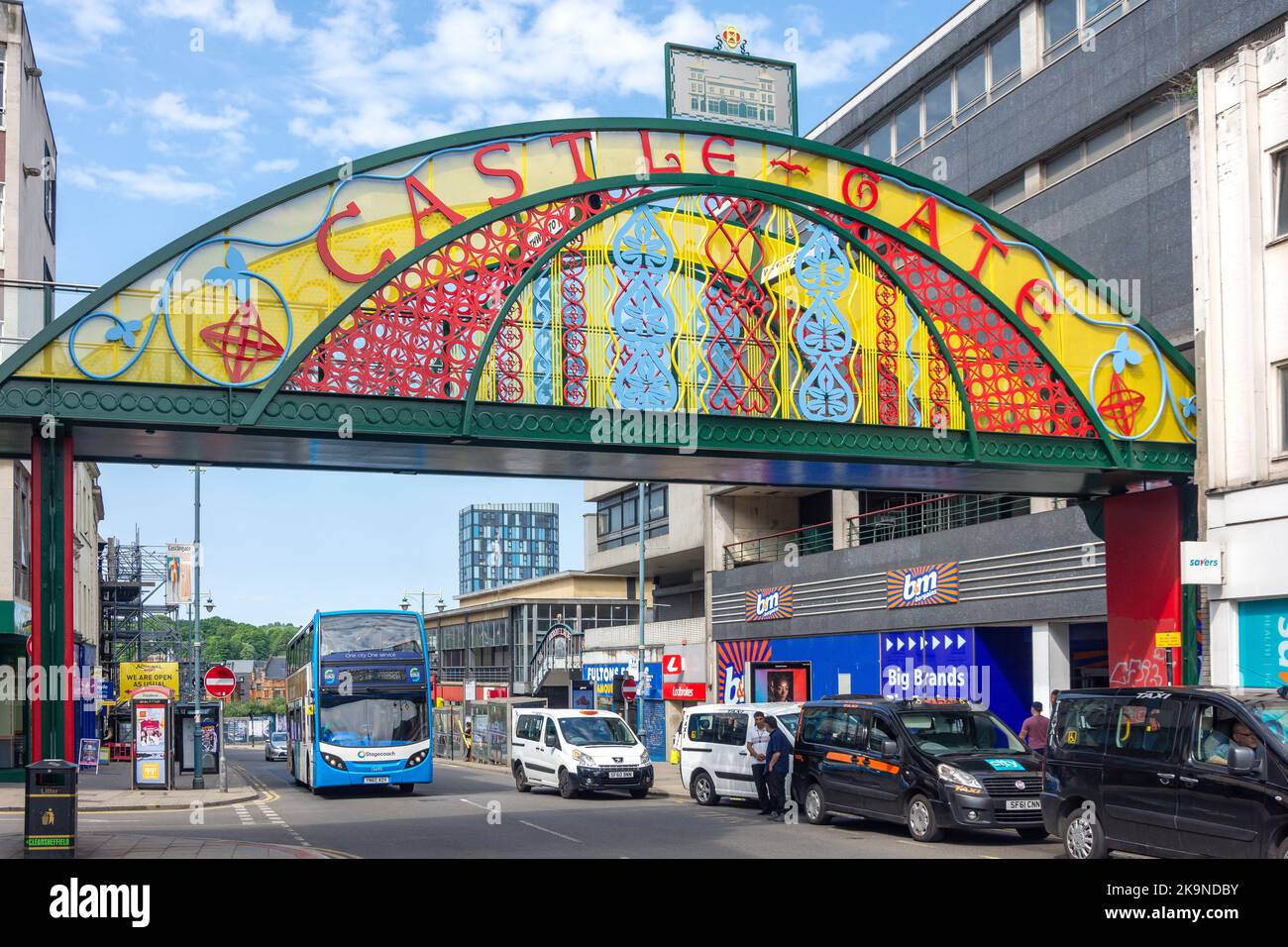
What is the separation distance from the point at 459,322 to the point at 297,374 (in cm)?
227

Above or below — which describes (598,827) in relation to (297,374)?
below

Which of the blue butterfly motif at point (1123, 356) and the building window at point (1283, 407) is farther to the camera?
the blue butterfly motif at point (1123, 356)

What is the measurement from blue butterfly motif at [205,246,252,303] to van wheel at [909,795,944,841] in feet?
35.9

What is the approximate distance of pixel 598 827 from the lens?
69.4 ft

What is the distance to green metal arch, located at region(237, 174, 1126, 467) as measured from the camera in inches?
701

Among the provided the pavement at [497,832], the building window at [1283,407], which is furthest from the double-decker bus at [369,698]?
the building window at [1283,407]

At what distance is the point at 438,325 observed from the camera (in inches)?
731

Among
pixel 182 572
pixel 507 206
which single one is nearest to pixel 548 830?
pixel 507 206

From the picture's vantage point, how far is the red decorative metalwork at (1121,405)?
21.5 m

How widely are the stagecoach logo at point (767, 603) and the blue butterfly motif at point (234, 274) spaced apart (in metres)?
24.1

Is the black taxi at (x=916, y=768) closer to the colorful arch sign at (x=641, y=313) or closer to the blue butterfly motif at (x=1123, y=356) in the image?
the colorful arch sign at (x=641, y=313)
